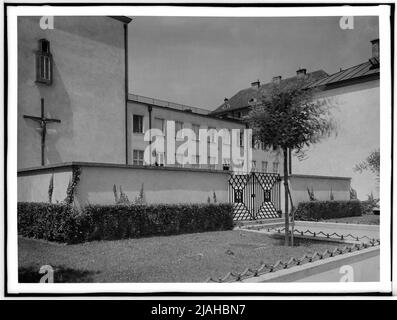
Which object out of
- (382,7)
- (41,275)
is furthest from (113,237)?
(382,7)

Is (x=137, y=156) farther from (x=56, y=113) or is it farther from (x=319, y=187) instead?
(x=319, y=187)

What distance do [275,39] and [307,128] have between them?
1.88 meters

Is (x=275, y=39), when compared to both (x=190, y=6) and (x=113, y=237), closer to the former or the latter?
(x=190, y=6)

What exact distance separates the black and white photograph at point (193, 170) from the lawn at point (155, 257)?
4cm

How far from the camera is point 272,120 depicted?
7070mm

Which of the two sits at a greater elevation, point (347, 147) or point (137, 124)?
point (137, 124)

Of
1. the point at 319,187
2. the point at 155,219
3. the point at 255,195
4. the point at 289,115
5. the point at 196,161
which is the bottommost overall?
the point at 155,219

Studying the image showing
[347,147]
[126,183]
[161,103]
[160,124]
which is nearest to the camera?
[126,183]

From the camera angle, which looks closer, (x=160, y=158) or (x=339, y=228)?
(x=339, y=228)

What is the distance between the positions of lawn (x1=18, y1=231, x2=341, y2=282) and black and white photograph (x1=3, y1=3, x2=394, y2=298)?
40mm

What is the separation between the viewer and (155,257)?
6.33 meters

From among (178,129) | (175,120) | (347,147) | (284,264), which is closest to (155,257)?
(284,264)

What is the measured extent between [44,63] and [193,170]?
706cm
